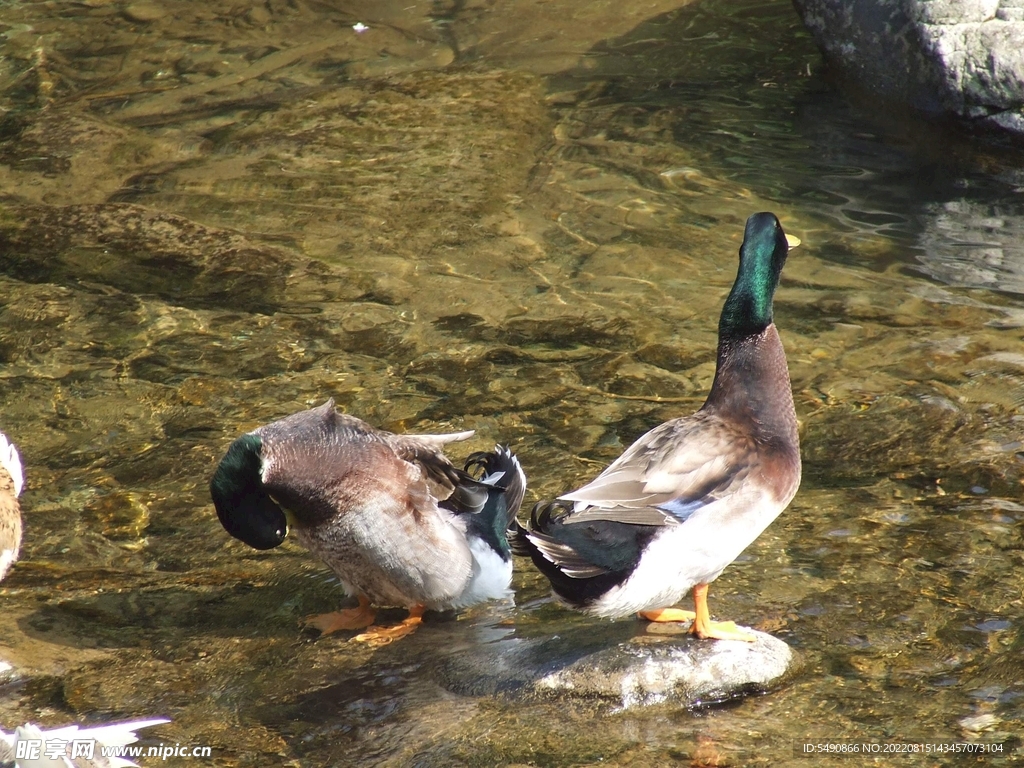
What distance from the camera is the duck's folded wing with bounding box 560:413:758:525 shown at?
3.71 metres

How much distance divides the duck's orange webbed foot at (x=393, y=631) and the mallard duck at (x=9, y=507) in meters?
1.34

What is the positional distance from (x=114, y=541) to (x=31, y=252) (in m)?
3.04

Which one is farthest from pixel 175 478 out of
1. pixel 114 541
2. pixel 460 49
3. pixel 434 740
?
pixel 460 49

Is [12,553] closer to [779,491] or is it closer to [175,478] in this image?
[175,478]

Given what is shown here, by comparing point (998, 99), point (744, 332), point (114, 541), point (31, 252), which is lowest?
point (114, 541)

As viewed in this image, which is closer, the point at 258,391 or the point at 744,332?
the point at 744,332

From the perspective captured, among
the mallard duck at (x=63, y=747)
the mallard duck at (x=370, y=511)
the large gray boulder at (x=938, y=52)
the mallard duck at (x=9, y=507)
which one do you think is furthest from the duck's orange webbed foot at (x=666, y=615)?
the large gray boulder at (x=938, y=52)

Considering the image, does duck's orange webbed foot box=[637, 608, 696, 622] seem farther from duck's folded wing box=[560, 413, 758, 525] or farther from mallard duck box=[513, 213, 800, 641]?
duck's folded wing box=[560, 413, 758, 525]

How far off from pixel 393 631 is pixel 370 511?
0.50m

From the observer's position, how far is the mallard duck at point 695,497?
145 inches

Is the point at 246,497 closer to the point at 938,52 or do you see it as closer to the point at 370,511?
the point at 370,511

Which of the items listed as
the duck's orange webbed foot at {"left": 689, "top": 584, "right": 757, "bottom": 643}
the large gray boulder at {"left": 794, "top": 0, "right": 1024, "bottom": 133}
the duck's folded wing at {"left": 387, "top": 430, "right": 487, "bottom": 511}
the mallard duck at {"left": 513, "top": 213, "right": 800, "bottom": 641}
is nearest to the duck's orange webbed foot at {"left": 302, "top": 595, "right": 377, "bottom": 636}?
the duck's folded wing at {"left": 387, "top": 430, "right": 487, "bottom": 511}

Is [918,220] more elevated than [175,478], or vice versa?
[918,220]

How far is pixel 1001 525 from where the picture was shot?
483 centimetres
